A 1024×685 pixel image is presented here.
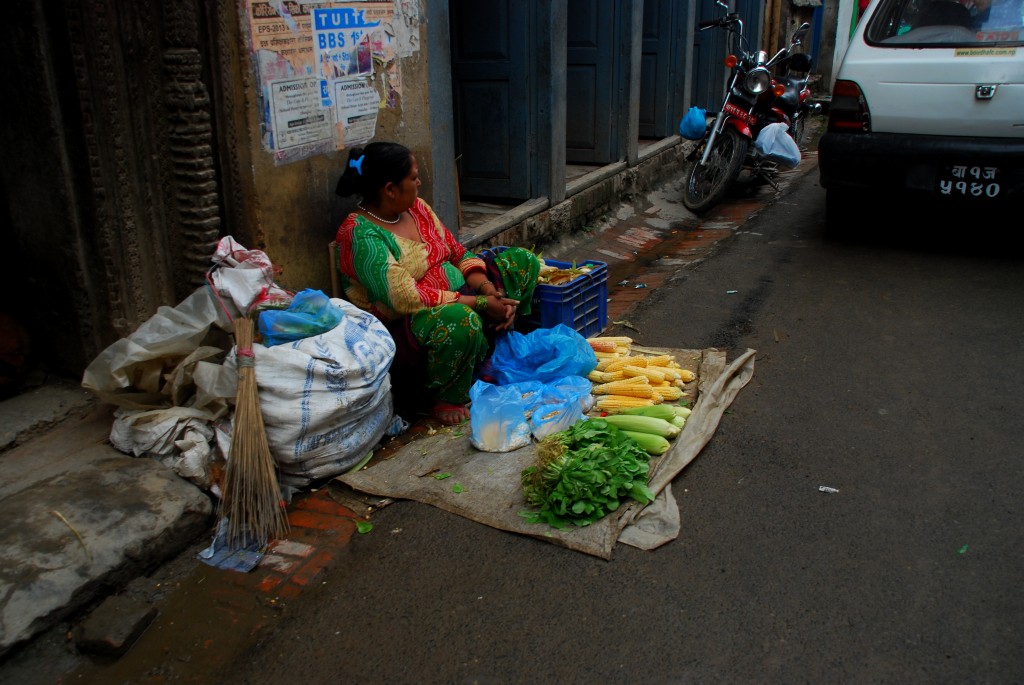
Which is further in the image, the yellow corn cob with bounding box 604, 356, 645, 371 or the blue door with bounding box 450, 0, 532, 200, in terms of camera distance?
the blue door with bounding box 450, 0, 532, 200

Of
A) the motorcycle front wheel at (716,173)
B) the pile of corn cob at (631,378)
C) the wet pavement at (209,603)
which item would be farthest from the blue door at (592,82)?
the wet pavement at (209,603)

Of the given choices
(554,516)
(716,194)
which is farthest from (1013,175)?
(554,516)

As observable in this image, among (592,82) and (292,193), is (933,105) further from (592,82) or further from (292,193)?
(292,193)

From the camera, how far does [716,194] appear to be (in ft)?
26.9

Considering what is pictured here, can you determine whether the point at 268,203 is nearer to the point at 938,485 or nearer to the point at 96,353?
the point at 96,353

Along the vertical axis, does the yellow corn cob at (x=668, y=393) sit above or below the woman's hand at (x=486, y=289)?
below

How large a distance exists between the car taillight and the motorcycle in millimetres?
1756

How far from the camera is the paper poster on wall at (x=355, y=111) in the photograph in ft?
14.0

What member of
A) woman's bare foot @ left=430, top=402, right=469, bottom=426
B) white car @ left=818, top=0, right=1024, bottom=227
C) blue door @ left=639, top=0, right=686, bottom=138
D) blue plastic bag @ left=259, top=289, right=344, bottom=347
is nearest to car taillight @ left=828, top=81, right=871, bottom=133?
white car @ left=818, top=0, right=1024, bottom=227

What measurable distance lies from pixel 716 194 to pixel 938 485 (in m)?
5.15

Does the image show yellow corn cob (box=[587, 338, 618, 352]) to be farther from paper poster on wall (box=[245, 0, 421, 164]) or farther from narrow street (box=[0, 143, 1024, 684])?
paper poster on wall (box=[245, 0, 421, 164])

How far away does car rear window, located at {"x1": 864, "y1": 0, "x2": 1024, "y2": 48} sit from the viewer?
577 centimetres

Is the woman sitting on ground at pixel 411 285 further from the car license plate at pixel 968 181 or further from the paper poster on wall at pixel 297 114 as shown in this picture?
the car license plate at pixel 968 181

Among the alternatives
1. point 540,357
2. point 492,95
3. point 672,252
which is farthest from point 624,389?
point 492,95
